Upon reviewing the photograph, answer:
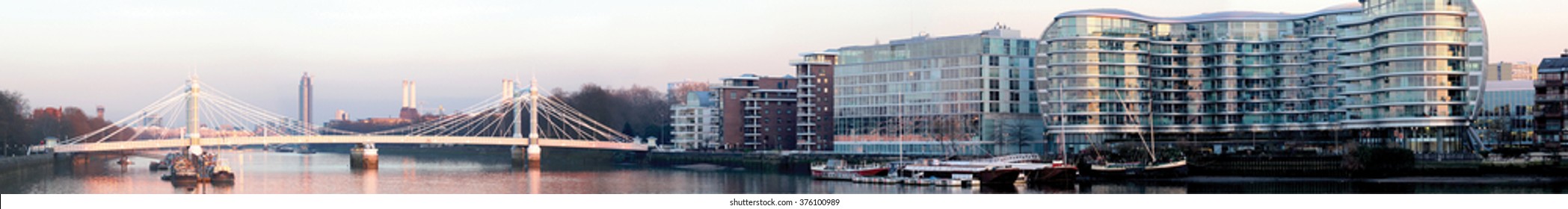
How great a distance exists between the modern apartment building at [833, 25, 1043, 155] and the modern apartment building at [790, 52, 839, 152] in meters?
4.38

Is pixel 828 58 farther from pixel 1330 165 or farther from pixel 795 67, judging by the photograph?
pixel 1330 165

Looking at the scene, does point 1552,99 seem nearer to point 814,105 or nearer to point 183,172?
point 814,105

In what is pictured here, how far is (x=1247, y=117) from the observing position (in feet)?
254

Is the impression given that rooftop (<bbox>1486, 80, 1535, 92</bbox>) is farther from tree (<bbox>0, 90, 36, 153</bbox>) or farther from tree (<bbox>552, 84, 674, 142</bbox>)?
tree (<bbox>0, 90, 36, 153</bbox>)

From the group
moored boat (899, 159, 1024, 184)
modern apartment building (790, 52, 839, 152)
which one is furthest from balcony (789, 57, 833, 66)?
moored boat (899, 159, 1024, 184)

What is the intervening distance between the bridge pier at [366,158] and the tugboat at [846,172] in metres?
30.2

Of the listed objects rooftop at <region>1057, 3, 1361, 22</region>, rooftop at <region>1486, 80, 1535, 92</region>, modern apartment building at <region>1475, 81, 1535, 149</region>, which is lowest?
modern apartment building at <region>1475, 81, 1535, 149</region>

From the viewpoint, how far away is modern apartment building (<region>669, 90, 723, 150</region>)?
105 m

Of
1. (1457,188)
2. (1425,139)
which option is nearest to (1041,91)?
(1425,139)

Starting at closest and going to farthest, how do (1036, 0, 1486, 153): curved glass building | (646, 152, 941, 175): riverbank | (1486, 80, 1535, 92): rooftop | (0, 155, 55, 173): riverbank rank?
(1036, 0, 1486, 153): curved glass building < (0, 155, 55, 173): riverbank < (1486, 80, 1535, 92): rooftop < (646, 152, 941, 175): riverbank

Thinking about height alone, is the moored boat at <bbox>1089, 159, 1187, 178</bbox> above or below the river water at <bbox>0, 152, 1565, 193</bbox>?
above

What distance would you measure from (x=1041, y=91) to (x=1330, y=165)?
54.8 feet

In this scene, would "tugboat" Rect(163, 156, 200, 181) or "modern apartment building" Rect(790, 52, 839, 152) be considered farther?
"modern apartment building" Rect(790, 52, 839, 152)

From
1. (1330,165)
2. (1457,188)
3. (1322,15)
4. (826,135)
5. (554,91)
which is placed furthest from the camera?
(554,91)
